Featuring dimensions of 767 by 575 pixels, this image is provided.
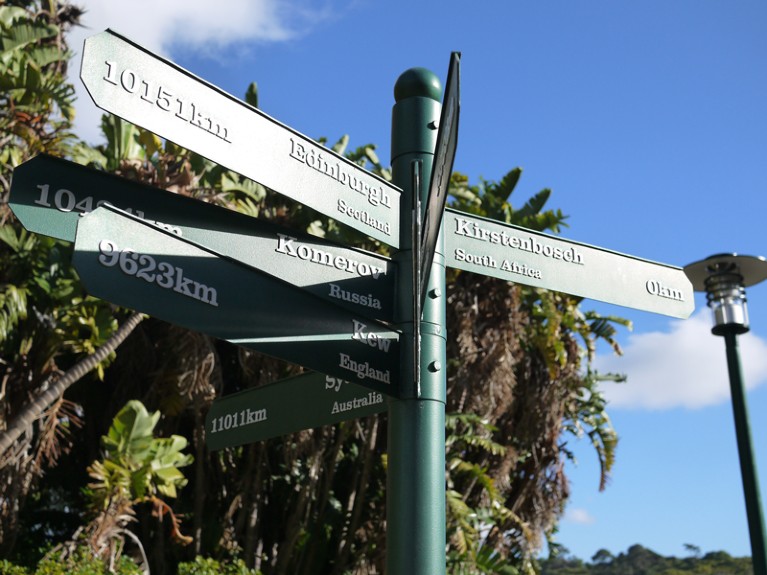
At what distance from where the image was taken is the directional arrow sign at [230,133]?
2.62 metres

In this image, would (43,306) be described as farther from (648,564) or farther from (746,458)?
(648,564)

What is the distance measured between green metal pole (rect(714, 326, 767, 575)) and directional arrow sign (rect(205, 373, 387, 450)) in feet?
10.9

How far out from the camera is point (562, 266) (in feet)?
12.4

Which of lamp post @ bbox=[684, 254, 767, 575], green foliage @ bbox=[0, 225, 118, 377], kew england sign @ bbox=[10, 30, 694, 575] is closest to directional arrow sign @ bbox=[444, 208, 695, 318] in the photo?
kew england sign @ bbox=[10, 30, 694, 575]

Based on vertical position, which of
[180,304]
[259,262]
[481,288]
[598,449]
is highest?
[481,288]

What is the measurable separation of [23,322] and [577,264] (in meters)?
10.6

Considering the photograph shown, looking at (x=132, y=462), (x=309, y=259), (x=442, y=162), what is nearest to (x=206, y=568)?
(x=132, y=462)

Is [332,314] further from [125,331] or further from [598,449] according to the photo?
[598,449]

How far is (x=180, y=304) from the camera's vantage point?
2543 mm

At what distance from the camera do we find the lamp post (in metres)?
5.95

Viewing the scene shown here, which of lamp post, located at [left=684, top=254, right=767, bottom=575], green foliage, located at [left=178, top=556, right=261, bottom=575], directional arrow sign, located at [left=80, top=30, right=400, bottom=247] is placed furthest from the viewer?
green foliage, located at [left=178, top=556, right=261, bottom=575]

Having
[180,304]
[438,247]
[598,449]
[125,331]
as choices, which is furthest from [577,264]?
[598,449]

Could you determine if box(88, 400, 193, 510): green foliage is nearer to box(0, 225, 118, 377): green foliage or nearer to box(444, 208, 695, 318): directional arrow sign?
box(0, 225, 118, 377): green foliage

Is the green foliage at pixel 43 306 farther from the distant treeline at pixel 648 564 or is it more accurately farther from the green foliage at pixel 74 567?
the distant treeline at pixel 648 564
